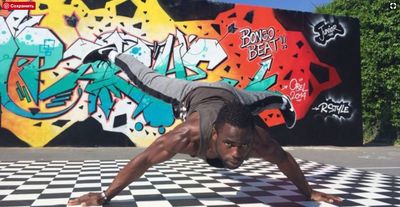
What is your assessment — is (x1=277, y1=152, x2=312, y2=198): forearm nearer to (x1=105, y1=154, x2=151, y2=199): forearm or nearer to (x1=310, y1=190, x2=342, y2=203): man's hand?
(x1=310, y1=190, x2=342, y2=203): man's hand

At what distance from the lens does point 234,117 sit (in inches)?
140

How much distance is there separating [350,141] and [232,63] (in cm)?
506

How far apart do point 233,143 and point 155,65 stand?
10392mm

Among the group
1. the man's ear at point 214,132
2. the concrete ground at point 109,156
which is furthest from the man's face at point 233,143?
the concrete ground at point 109,156

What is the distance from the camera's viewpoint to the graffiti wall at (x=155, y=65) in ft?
41.1

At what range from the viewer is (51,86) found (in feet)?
41.6

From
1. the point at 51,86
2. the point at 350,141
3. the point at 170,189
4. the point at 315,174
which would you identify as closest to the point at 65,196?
the point at 170,189

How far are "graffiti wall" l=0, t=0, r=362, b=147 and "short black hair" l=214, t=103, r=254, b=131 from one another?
9753 millimetres

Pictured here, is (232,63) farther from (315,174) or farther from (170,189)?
(170,189)

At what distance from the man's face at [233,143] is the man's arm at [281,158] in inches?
21.5

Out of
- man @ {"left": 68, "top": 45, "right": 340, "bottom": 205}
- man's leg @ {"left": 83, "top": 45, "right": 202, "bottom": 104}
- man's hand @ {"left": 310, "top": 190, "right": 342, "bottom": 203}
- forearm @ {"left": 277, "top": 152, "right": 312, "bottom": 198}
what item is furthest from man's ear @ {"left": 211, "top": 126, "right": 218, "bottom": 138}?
man's hand @ {"left": 310, "top": 190, "right": 342, "bottom": 203}

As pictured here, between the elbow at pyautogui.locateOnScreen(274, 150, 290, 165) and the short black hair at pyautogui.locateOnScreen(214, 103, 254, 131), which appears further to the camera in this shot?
Result: the elbow at pyautogui.locateOnScreen(274, 150, 290, 165)

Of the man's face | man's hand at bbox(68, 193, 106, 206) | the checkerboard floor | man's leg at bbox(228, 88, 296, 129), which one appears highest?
man's leg at bbox(228, 88, 296, 129)

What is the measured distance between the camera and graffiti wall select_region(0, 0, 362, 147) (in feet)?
41.1
